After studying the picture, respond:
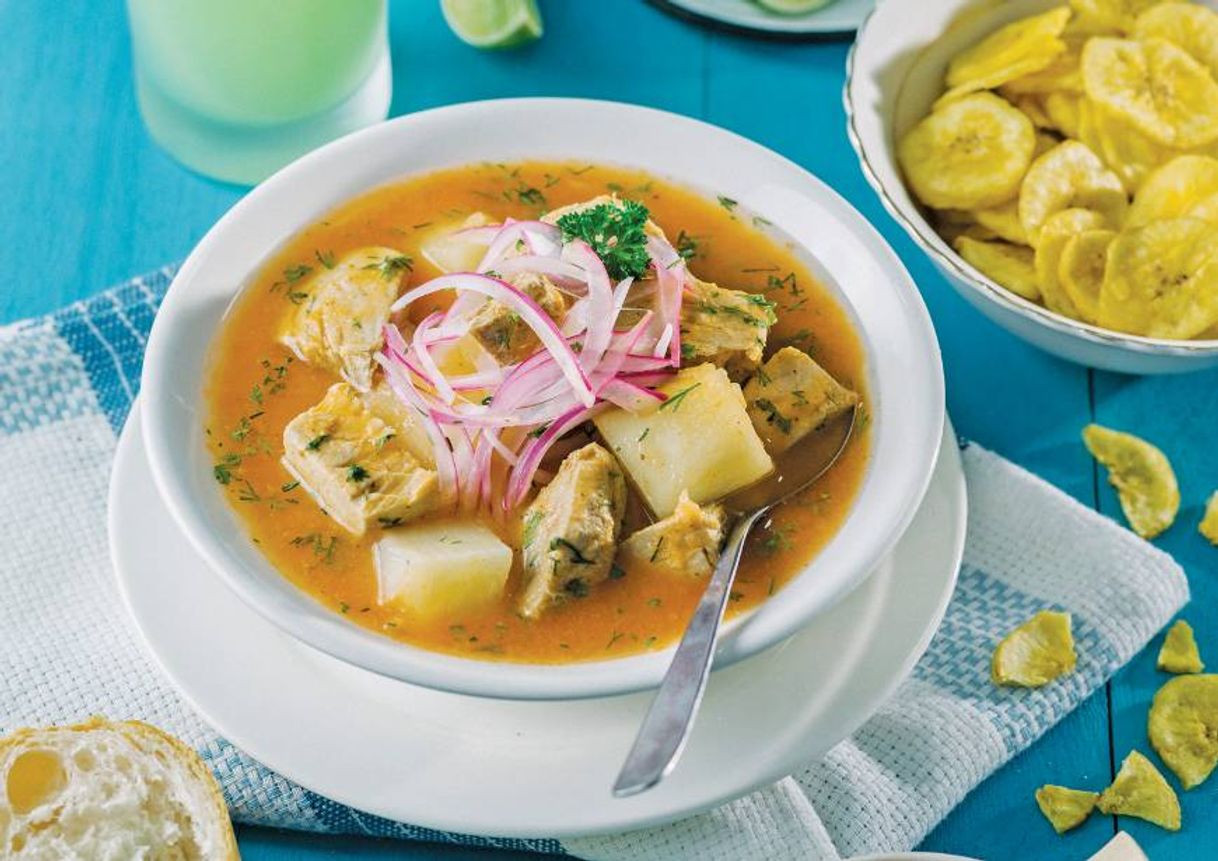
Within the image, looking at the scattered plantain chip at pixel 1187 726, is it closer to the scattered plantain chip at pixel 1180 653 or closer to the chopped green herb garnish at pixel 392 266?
the scattered plantain chip at pixel 1180 653

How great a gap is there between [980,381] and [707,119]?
117 cm

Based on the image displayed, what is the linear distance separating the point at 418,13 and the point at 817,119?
4.10ft

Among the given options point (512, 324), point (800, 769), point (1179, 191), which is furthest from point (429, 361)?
point (1179, 191)

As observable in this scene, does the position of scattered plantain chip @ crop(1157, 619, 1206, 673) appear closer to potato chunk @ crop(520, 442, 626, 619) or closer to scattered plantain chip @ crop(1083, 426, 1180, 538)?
scattered plantain chip @ crop(1083, 426, 1180, 538)

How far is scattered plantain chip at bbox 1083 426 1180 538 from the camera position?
3.78m

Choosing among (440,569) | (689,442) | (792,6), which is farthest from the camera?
(792,6)

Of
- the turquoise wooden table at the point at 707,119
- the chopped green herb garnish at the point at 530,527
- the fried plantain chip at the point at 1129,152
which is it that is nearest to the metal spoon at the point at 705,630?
the chopped green herb garnish at the point at 530,527

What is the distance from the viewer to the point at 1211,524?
3746 millimetres

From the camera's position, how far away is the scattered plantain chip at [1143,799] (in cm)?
329

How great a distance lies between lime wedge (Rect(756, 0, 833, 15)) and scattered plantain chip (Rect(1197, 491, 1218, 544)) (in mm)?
1957

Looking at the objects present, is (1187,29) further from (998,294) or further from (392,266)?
(392,266)

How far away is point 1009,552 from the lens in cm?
360

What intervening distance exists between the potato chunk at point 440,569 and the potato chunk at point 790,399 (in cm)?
57

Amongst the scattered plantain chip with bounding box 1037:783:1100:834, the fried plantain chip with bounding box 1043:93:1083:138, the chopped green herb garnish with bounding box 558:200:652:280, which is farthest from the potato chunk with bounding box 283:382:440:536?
the fried plantain chip with bounding box 1043:93:1083:138
